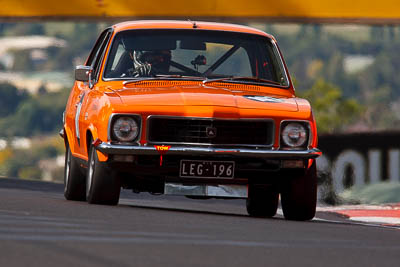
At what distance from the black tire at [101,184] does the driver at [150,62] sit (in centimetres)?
100

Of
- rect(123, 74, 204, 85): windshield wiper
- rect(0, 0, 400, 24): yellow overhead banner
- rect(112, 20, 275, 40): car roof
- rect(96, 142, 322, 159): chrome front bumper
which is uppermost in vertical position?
rect(0, 0, 400, 24): yellow overhead banner

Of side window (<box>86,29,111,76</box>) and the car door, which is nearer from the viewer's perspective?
the car door

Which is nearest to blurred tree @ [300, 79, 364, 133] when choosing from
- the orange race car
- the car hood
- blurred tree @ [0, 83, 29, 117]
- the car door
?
blurred tree @ [0, 83, 29, 117]

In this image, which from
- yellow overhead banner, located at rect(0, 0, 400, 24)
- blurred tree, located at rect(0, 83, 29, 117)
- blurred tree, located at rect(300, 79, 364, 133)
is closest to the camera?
yellow overhead banner, located at rect(0, 0, 400, 24)

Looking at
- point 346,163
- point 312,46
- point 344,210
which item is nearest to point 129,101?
point 344,210

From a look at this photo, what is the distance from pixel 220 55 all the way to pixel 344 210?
4692mm

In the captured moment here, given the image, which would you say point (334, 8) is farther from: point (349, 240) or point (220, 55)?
point (349, 240)

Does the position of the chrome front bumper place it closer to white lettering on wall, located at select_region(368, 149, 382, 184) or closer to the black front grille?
the black front grille

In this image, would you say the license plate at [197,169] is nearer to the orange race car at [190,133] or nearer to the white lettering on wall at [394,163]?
the orange race car at [190,133]

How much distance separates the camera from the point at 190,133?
9977 millimetres

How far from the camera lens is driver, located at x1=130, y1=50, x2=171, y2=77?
435 inches

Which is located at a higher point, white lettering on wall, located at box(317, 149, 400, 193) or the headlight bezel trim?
the headlight bezel trim

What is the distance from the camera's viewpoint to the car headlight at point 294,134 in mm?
10086

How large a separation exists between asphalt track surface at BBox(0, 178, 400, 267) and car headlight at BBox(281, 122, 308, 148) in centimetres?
67
